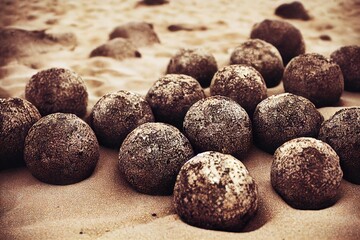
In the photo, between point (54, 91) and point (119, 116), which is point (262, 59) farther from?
point (54, 91)

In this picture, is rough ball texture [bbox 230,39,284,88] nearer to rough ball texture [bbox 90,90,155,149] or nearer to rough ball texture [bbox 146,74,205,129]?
rough ball texture [bbox 146,74,205,129]

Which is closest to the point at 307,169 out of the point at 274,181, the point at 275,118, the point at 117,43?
Answer: the point at 274,181

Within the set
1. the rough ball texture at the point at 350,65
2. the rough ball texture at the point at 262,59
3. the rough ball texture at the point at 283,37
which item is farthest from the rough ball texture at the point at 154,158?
the rough ball texture at the point at 283,37

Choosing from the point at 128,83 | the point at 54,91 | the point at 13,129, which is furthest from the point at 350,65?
the point at 13,129

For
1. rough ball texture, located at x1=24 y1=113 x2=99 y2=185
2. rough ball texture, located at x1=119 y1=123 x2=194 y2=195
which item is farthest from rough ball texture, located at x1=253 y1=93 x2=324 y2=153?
rough ball texture, located at x1=24 y1=113 x2=99 y2=185

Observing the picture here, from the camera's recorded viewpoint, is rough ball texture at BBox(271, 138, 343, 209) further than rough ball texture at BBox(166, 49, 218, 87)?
No

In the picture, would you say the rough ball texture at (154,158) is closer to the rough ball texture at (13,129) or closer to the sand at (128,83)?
the sand at (128,83)

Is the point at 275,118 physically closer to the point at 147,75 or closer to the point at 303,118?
the point at 303,118
